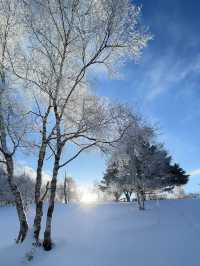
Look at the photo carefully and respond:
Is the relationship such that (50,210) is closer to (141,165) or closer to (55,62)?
(55,62)

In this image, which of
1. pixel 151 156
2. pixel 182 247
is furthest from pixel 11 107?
pixel 151 156

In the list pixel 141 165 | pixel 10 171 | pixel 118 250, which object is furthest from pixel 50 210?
pixel 141 165

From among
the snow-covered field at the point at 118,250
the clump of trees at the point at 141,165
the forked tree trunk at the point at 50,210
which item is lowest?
the snow-covered field at the point at 118,250

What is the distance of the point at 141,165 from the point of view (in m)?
24.2

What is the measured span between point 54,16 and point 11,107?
13.9ft

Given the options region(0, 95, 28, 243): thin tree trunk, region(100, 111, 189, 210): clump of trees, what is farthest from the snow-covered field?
region(100, 111, 189, 210): clump of trees

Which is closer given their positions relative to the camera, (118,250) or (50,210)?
(118,250)

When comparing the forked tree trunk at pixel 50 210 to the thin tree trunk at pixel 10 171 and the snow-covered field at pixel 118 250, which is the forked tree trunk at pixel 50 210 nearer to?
the snow-covered field at pixel 118 250

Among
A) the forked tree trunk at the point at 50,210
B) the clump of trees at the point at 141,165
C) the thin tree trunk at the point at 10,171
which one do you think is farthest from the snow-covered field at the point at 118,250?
the clump of trees at the point at 141,165

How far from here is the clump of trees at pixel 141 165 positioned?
11188 millimetres

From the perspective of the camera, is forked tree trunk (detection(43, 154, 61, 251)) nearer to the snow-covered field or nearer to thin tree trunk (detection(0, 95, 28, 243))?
the snow-covered field

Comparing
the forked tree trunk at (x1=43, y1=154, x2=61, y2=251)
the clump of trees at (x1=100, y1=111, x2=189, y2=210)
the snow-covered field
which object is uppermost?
the clump of trees at (x1=100, y1=111, x2=189, y2=210)

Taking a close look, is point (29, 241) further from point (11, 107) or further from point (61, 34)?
point (61, 34)

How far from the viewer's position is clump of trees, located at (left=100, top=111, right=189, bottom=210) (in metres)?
11.2
